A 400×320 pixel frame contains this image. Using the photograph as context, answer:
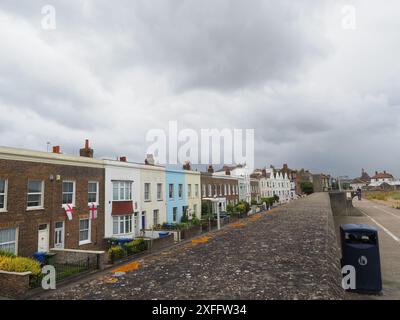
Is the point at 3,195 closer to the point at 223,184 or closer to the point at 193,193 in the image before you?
the point at 193,193

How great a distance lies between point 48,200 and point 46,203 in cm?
24

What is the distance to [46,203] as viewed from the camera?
65.0ft

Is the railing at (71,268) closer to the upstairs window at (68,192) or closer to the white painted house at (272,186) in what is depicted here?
the upstairs window at (68,192)

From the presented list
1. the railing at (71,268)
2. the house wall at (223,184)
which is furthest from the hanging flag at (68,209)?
the house wall at (223,184)

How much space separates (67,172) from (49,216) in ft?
11.2

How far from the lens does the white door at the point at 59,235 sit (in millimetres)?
20531

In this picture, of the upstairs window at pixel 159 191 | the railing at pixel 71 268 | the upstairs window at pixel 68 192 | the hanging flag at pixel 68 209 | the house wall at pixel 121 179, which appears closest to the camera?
the railing at pixel 71 268

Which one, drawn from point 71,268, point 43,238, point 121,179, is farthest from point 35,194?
point 121,179

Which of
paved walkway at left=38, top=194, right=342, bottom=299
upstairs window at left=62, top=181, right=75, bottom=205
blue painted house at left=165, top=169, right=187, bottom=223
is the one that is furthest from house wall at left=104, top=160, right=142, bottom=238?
paved walkway at left=38, top=194, right=342, bottom=299

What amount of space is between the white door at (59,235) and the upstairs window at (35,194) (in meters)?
2.13

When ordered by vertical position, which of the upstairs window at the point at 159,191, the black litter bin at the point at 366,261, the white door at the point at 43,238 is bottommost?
the white door at the point at 43,238

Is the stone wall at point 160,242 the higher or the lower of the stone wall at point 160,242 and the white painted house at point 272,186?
the lower

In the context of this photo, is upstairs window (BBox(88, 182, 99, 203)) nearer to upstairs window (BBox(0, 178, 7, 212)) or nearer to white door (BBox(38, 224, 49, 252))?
white door (BBox(38, 224, 49, 252))

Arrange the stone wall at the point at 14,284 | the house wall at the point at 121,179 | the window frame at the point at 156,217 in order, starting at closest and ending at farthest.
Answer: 1. the stone wall at the point at 14,284
2. the house wall at the point at 121,179
3. the window frame at the point at 156,217
